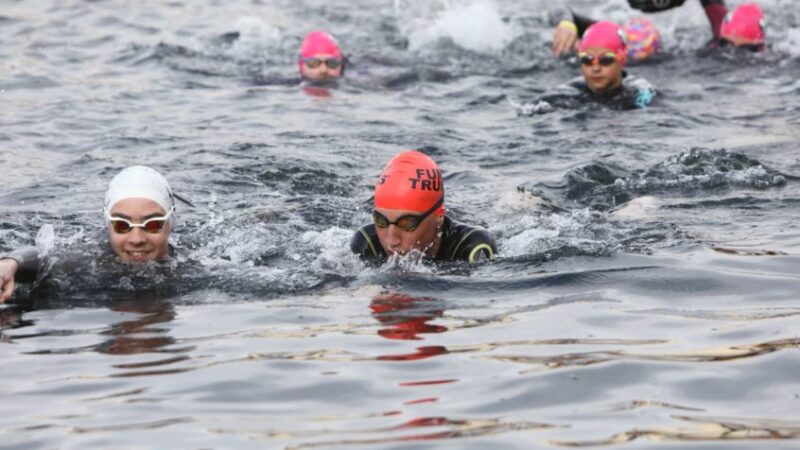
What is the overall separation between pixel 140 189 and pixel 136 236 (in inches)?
14.5

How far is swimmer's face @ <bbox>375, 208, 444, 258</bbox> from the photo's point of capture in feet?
29.6

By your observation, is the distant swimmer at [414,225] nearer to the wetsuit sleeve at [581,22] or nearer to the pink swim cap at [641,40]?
the wetsuit sleeve at [581,22]

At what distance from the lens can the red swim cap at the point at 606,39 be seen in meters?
15.7

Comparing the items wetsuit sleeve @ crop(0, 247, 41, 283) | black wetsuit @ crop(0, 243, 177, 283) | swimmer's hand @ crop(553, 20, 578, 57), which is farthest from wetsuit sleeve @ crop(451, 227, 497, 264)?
swimmer's hand @ crop(553, 20, 578, 57)

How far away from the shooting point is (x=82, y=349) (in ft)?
23.9

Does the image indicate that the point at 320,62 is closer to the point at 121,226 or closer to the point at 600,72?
the point at 600,72

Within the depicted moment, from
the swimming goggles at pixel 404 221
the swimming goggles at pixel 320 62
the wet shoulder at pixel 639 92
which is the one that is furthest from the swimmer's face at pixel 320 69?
the swimming goggles at pixel 404 221

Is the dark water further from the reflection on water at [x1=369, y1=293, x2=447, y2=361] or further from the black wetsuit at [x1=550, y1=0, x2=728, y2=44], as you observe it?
the black wetsuit at [x1=550, y1=0, x2=728, y2=44]

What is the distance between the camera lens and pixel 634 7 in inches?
→ 712

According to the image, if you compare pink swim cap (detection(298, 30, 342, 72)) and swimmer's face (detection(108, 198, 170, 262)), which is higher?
pink swim cap (detection(298, 30, 342, 72))

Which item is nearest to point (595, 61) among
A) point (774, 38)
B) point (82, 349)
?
point (774, 38)

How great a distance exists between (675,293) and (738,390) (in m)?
2.07

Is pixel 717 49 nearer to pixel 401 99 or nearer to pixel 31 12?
pixel 401 99

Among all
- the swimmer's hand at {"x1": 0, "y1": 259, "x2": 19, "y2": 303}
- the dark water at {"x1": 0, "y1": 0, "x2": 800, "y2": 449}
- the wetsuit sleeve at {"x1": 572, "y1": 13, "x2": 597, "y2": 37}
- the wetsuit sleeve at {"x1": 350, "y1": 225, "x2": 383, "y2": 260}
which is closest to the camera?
the dark water at {"x1": 0, "y1": 0, "x2": 800, "y2": 449}
